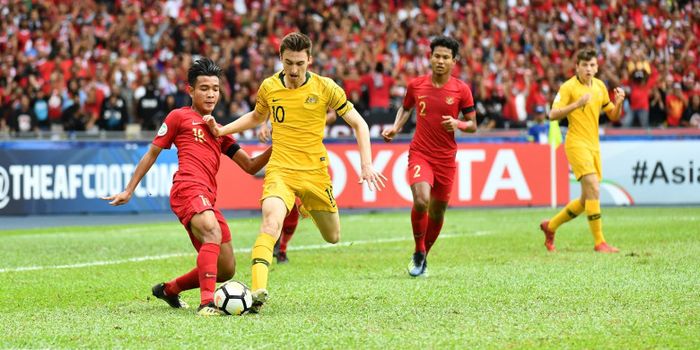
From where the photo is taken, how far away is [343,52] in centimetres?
2919

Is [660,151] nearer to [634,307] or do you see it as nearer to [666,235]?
[666,235]

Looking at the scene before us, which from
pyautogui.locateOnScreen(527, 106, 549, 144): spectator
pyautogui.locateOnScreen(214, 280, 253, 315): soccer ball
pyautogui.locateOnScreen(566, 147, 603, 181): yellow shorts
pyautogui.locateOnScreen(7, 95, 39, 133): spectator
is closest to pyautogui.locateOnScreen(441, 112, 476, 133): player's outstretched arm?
pyautogui.locateOnScreen(566, 147, 603, 181): yellow shorts

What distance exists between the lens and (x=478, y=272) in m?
12.4

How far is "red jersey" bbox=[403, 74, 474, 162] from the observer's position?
1270cm

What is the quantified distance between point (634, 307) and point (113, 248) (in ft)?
30.5

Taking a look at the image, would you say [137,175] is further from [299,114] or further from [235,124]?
[299,114]

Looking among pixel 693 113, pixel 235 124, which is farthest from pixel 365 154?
pixel 693 113

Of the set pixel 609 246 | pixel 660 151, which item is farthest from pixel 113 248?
pixel 660 151

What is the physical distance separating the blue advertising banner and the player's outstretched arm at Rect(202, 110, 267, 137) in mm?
13099

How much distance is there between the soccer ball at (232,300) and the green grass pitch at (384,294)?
207 mm

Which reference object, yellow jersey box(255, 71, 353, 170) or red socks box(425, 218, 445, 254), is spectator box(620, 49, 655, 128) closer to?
red socks box(425, 218, 445, 254)

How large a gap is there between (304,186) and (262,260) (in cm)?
83

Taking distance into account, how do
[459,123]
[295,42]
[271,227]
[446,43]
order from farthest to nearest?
[446,43]
[459,123]
[295,42]
[271,227]

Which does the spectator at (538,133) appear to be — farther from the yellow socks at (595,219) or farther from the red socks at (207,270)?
the red socks at (207,270)
